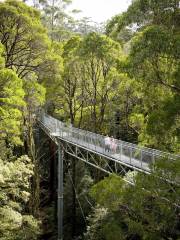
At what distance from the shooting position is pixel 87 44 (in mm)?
19172

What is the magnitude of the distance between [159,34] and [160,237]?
4865 millimetres

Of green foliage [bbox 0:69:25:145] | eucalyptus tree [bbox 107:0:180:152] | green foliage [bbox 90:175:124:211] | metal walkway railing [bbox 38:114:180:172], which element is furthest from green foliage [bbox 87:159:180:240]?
green foliage [bbox 0:69:25:145]

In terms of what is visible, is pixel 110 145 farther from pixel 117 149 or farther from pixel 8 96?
pixel 8 96

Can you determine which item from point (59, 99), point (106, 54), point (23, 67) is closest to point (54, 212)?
point (59, 99)

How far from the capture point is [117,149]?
47.8 feet

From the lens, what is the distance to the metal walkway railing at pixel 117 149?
39.2 ft

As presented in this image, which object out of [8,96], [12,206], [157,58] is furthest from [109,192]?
[8,96]

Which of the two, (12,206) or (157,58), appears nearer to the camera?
(157,58)

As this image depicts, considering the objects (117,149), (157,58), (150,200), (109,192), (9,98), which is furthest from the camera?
(117,149)

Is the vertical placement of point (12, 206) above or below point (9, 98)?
below

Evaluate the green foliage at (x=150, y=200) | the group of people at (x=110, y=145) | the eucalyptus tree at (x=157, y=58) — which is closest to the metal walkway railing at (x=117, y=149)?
the group of people at (x=110, y=145)

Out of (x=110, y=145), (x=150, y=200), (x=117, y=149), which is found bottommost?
(x=150, y=200)

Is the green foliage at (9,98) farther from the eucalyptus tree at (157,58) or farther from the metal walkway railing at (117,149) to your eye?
the eucalyptus tree at (157,58)

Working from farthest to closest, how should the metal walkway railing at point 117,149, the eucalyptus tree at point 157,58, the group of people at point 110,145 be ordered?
1. the group of people at point 110,145
2. the metal walkway railing at point 117,149
3. the eucalyptus tree at point 157,58
